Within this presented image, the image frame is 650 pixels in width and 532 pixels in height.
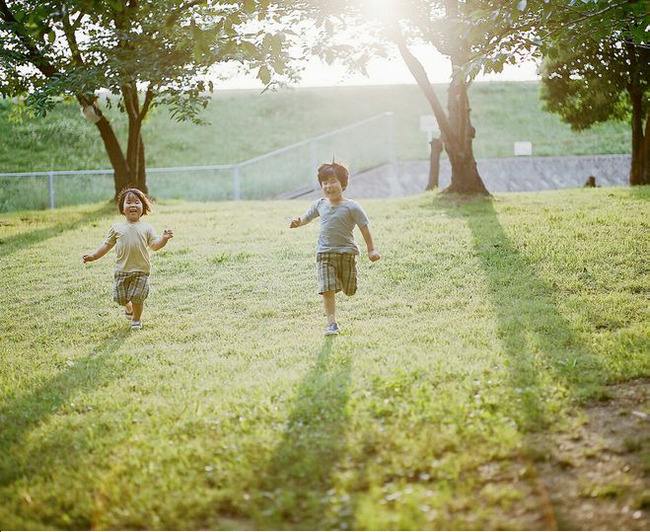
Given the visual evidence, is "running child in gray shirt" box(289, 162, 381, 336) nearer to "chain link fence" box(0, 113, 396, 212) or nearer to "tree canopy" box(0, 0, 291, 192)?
"tree canopy" box(0, 0, 291, 192)

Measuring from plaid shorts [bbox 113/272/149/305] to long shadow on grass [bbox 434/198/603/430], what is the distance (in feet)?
12.2

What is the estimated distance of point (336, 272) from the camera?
6785 mm

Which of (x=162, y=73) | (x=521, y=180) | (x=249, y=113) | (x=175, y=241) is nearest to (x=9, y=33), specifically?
(x=162, y=73)

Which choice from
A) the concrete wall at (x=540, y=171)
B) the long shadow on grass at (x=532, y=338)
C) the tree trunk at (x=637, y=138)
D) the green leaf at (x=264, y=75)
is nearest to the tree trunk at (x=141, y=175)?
the concrete wall at (x=540, y=171)

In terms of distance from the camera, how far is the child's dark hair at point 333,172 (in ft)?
21.8

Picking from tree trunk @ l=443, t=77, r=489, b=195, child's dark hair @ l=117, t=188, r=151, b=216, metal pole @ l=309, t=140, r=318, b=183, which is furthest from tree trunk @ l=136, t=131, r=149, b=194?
child's dark hair @ l=117, t=188, r=151, b=216

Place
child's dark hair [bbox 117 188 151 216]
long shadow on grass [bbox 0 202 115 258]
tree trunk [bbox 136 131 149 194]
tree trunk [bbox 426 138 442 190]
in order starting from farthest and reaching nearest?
tree trunk [bbox 426 138 442 190], tree trunk [bbox 136 131 149 194], long shadow on grass [bbox 0 202 115 258], child's dark hair [bbox 117 188 151 216]

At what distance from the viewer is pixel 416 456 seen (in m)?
3.88

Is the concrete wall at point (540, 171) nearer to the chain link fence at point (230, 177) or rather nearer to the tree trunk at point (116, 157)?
the chain link fence at point (230, 177)

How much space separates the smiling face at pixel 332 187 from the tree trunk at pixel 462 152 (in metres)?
9.46

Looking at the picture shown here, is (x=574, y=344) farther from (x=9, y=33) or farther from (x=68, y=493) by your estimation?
(x=9, y=33)

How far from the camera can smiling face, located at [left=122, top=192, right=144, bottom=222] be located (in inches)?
293

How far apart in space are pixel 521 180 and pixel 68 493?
2445 centimetres

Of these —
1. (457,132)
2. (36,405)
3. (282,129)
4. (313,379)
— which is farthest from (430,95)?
(282,129)
